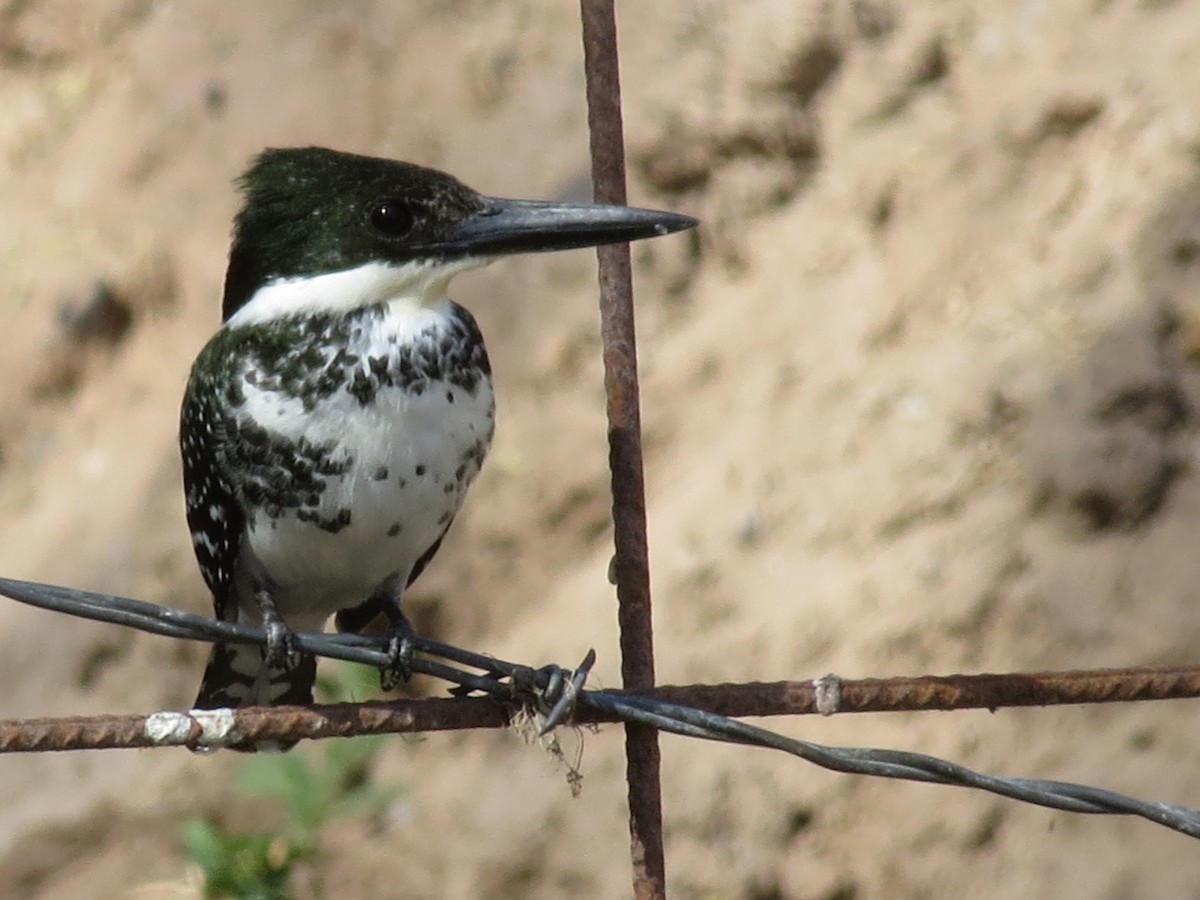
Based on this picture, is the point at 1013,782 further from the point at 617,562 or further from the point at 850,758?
the point at 617,562

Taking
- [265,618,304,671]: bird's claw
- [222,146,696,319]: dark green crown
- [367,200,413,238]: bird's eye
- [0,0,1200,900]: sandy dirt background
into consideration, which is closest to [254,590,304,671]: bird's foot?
[265,618,304,671]: bird's claw

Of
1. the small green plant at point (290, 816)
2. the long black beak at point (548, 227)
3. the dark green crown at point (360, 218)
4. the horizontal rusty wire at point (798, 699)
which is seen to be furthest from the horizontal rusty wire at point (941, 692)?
the small green plant at point (290, 816)

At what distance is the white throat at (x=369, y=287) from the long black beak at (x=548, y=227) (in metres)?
0.04

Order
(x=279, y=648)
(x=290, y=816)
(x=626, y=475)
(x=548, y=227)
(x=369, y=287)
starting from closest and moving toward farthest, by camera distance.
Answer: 1. (x=626, y=475)
2. (x=279, y=648)
3. (x=548, y=227)
4. (x=369, y=287)
5. (x=290, y=816)

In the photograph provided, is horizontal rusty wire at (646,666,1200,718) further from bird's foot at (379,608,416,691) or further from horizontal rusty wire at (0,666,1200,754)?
bird's foot at (379,608,416,691)

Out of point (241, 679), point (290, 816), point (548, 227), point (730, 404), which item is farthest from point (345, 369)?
point (730, 404)

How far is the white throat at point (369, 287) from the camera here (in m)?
2.81

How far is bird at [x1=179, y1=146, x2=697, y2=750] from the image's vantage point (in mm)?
2744

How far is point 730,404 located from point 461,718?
2.42 metres

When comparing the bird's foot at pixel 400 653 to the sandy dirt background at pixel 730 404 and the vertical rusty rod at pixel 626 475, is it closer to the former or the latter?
the vertical rusty rod at pixel 626 475

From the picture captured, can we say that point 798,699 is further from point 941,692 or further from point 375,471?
point 375,471

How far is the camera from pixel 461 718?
2029 mm

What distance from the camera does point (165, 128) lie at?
5.22 meters

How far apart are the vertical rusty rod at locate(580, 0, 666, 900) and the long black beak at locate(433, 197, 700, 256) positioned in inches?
5.7
